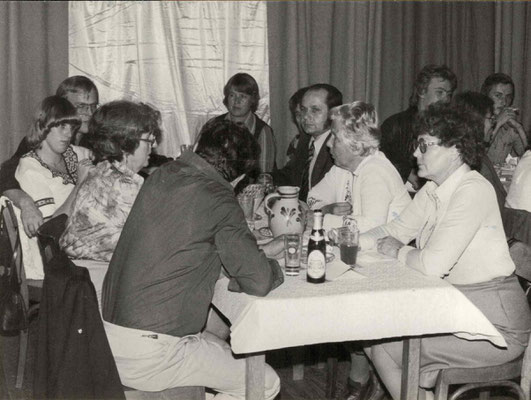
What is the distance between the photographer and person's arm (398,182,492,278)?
2.29m

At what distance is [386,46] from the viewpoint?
5.94m

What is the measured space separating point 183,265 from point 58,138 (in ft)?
4.84

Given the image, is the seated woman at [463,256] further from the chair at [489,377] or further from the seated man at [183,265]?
the seated man at [183,265]

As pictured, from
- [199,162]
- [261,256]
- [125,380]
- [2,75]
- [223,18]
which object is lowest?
[125,380]

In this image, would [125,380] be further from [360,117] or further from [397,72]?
[397,72]

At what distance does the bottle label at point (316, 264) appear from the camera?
2199 mm

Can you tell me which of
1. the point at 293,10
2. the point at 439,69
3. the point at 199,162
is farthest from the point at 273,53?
the point at 199,162

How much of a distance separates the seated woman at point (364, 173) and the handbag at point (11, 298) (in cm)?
135

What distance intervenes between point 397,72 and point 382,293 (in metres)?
4.18

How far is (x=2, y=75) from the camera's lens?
4770 millimetres

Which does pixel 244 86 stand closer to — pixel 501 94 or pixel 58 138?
pixel 58 138

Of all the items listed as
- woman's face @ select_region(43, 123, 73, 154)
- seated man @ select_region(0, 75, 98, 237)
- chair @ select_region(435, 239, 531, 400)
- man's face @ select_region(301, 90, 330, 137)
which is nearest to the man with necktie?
man's face @ select_region(301, 90, 330, 137)

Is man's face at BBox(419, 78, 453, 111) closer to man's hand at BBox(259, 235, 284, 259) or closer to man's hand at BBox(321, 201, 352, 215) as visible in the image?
man's hand at BBox(321, 201, 352, 215)

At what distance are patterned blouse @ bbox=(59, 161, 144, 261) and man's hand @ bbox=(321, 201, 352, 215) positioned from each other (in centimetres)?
101
